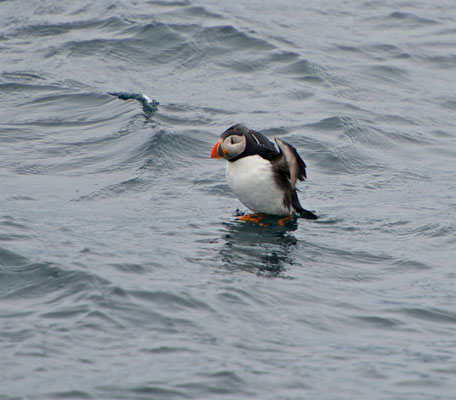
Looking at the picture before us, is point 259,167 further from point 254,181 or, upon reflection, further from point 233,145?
point 233,145

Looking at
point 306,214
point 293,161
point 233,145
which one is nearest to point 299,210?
point 306,214

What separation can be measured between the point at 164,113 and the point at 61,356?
8.17 metres

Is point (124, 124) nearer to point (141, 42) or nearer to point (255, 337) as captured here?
point (141, 42)

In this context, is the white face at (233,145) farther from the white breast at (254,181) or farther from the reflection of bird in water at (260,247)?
the reflection of bird in water at (260,247)

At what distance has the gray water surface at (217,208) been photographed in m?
5.24

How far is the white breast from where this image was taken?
8.31 meters

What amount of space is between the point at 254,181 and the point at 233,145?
436 mm

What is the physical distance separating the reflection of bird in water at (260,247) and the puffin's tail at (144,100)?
15.7 feet

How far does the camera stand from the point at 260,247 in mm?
7930

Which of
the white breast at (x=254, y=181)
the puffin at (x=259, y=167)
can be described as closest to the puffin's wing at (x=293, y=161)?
the puffin at (x=259, y=167)

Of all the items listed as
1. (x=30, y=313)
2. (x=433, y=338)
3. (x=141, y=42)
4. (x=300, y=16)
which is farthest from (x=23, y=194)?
(x=300, y=16)

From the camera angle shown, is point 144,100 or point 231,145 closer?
point 231,145

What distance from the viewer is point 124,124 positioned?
12414mm

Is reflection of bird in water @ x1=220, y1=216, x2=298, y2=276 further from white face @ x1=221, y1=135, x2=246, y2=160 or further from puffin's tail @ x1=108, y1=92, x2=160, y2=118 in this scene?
puffin's tail @ x1=108, y1=92, x2=160, y2=118
